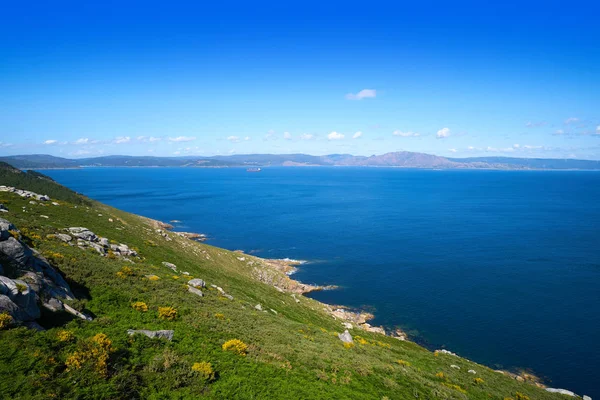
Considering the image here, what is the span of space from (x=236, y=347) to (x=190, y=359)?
335 centimetres

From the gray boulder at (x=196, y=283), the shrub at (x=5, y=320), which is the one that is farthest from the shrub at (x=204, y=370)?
the gray boulder at (x=196, y=283)

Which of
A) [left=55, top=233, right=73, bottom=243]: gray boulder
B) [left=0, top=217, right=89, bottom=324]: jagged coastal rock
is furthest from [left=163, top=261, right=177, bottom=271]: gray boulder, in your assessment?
[left=0, top=217, right=89, bottom=324]: jagged coastal rock

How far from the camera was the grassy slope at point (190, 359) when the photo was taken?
47.5ft

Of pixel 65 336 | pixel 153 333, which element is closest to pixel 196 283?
pixel 153 333

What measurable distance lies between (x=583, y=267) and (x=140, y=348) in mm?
120973

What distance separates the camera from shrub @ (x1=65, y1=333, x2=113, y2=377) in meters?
14.9

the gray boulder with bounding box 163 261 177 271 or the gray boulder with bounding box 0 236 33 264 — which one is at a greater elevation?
the gray boulder with bounding box 0 236 33 264

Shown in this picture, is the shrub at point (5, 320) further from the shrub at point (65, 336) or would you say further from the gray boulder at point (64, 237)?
the gray boulder at point (64, 237)

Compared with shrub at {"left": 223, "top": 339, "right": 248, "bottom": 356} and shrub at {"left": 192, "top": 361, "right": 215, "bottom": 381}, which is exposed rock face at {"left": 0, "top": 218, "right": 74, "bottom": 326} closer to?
shrub at {"left": 192, "top": 361, "right": 215, "bottom": 381}

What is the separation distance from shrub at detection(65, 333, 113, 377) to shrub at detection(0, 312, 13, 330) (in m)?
3.76

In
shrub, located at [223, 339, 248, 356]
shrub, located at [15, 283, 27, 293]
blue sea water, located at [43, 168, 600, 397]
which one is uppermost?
shrub, located at [15, 283, 27, 293]

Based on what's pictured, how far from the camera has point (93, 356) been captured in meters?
15.5

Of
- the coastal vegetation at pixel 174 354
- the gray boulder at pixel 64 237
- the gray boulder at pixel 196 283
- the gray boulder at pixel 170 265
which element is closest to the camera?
the coastal vegetation at pixel 174 354

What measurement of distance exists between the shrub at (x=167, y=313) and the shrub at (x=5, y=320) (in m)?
8.96
